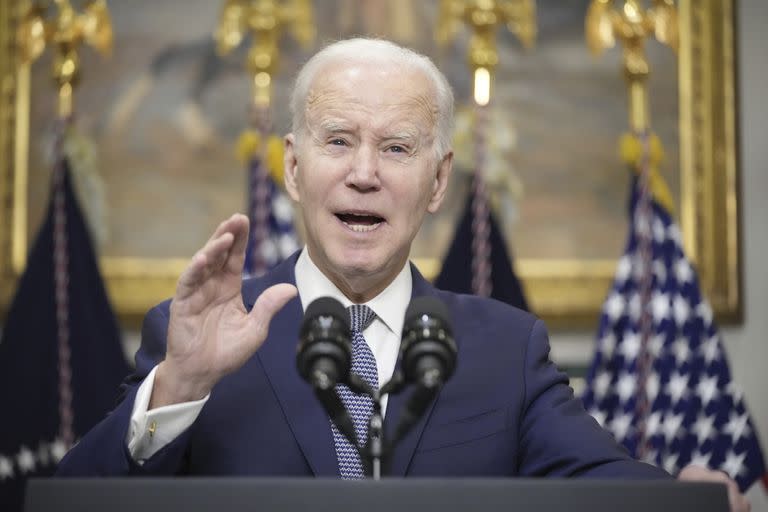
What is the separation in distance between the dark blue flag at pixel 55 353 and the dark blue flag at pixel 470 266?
5.54ft

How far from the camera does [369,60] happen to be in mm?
2592

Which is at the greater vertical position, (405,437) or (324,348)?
(324,348)

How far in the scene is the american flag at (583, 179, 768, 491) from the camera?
16.0 ft

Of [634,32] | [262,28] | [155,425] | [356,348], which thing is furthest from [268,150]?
[155,425]

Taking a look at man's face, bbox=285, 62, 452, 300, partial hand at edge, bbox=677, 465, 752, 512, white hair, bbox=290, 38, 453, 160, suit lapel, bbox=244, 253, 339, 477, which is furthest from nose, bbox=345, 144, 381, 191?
partial hand at edge, bbox=677, 465, 752, 512

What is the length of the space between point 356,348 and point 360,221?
33 centimetres

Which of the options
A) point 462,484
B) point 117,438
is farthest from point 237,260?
point 462,484

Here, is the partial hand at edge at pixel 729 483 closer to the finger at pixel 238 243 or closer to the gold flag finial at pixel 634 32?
the finger at pixel 238 243

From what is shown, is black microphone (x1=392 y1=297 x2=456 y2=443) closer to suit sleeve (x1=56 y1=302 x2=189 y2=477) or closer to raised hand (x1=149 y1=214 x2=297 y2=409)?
raised hand (x1=149 y1=214 x2=297 y2=409)

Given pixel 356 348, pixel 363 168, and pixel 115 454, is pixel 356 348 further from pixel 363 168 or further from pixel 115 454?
pixel 115 454

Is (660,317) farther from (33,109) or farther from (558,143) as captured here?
(33,109)

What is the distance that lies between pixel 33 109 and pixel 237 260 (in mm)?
3798

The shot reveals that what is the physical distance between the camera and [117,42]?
18.1 ft

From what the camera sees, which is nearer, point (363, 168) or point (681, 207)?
point (363, 168)
